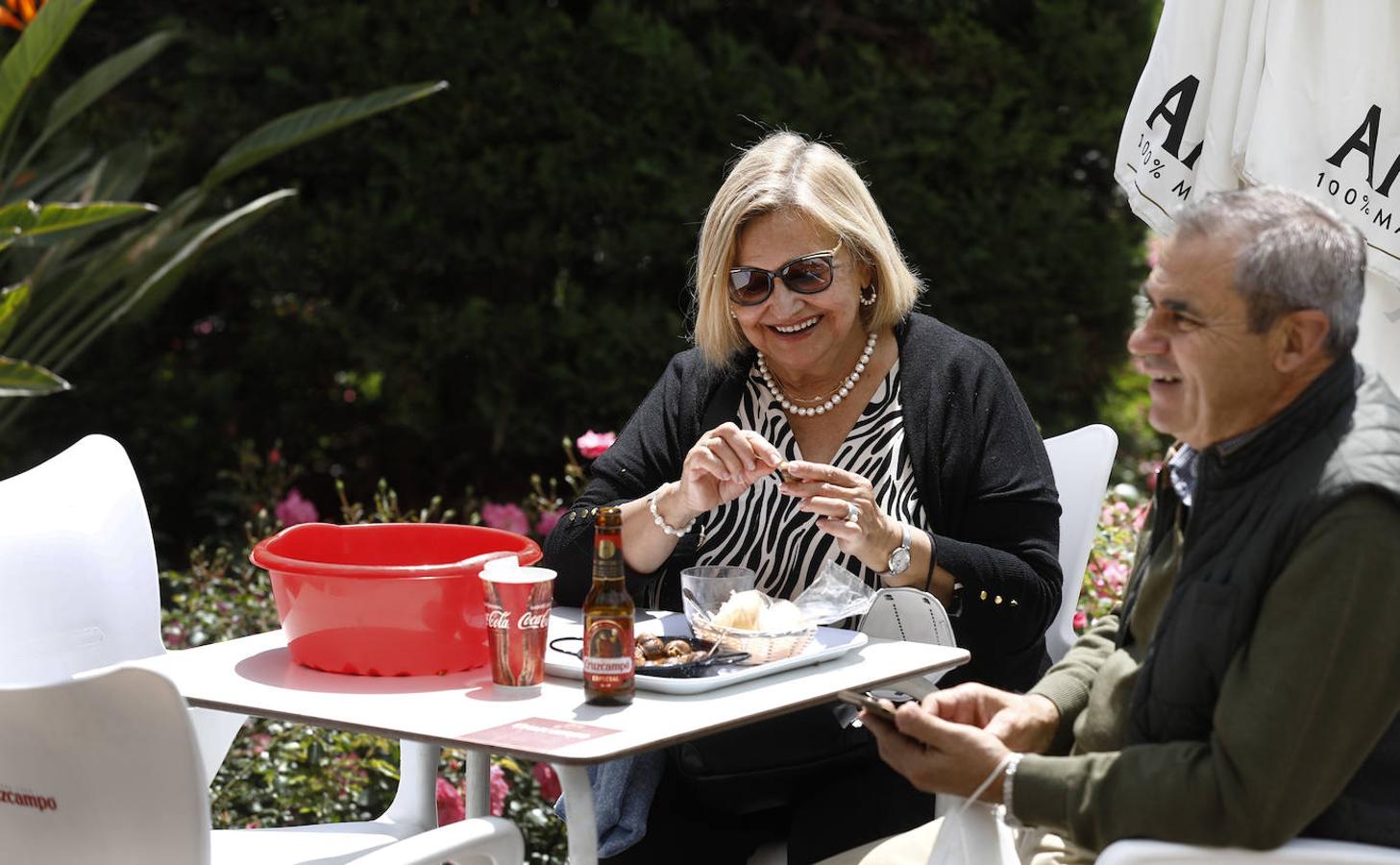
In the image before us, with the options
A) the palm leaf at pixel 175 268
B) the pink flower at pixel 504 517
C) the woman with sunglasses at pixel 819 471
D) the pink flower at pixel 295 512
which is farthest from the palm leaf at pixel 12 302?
the woman with sunglasses at pixel 819 471

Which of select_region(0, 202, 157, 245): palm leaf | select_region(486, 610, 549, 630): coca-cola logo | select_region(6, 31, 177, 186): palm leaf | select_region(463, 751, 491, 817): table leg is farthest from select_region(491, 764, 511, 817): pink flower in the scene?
select_region(6, 31, 177, 186): palm leaf

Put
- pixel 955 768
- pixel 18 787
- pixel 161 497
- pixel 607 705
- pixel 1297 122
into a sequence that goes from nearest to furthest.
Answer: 1. pixel 18 787
2. pixel 955 768
3. pixel 607 705
4. pixel 1297 122
5. pixel 161 497

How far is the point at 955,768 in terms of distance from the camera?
7.22ft

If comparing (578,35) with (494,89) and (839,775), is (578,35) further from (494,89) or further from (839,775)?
(839,775)

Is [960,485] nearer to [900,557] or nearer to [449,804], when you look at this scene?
[900,557]

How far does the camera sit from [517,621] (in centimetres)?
244

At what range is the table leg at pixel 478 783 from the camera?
280 cm

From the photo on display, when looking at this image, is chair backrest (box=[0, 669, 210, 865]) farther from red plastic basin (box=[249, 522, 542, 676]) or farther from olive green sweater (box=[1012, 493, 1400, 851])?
olive green sweater (box=[1012, 493, 1400, 851])

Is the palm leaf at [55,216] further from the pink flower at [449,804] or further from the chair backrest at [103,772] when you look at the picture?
the chair backrest at [103,772]

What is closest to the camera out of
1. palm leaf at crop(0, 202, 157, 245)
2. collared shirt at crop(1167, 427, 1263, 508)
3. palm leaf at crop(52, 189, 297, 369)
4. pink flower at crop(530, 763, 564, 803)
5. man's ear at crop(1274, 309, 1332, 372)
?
man's ear at crop(1274, 309, 1332, 372)

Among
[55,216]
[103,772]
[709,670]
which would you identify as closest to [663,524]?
[709,670]

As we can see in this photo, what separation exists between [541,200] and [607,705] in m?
3.89

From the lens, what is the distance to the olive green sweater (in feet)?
6.17

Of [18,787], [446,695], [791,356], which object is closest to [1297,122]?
[791,356]
